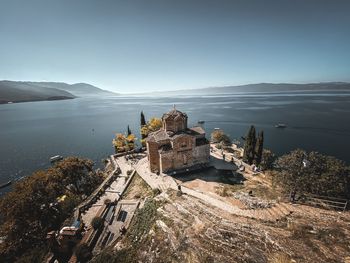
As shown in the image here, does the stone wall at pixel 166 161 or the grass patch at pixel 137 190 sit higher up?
the stone wall at pixel 166 161

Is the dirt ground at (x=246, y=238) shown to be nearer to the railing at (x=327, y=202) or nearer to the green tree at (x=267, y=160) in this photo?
the railing at (x=327, y=202)

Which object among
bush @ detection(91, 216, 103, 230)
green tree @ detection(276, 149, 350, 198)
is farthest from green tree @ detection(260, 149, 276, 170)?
bush @ detection(91, 216, 103, 230)

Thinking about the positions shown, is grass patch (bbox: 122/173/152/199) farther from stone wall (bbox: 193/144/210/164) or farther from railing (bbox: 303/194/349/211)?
railing (bbox: 303/194/349/211)

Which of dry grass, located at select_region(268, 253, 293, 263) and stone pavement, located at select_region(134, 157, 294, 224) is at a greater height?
dry grass, located at select_region(268, 253, 293, 263)

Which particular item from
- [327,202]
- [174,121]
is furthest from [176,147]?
[327,202]

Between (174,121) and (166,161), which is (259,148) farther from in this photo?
(166,161)

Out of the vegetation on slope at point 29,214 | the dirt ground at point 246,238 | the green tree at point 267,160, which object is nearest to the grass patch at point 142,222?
the dirt ground at point 246,238

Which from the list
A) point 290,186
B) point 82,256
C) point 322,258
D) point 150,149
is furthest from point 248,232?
point 150,149

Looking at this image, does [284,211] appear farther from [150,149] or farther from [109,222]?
[150,149]
